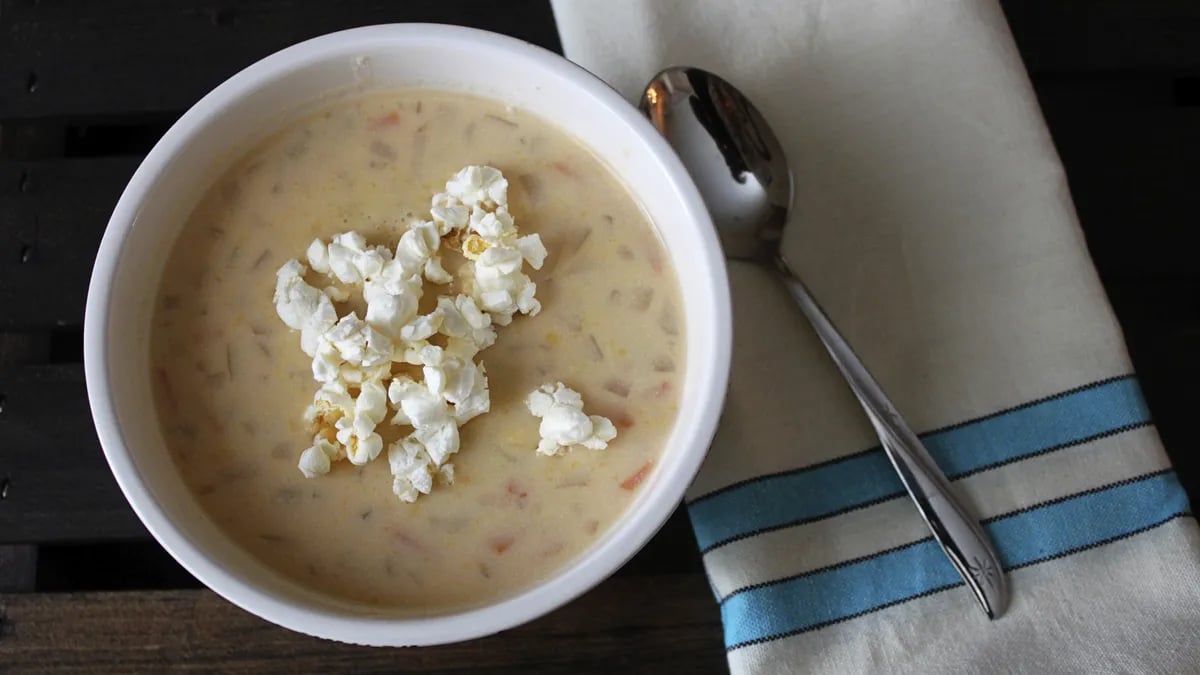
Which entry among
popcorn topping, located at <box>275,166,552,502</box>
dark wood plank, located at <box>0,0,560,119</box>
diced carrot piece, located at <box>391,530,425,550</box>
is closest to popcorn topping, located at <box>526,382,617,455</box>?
popcorn topping, located at <box>275,166,552,502</box>

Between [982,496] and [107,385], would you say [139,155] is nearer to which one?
[107,385]

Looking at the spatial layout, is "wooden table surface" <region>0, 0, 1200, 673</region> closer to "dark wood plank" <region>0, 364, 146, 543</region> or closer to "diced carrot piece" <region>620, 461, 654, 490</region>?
"dark wood plank" <region>0, 364, 146, 543</region>

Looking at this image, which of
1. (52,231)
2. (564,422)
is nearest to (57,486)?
(52,231)

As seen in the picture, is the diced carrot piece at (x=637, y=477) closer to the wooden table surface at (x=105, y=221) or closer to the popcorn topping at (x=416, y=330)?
the popcorn topping at (x=416, y=330)

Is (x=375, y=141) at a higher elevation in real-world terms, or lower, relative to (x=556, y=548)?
higher

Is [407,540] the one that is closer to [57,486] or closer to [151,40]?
[57,486]

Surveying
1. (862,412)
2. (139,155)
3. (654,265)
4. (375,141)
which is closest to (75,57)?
(139,155)

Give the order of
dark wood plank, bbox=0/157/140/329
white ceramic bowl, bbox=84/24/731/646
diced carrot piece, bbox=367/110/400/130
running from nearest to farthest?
white ceramic bowl, bbox=84/24/731/646 → diced carrot piece, bbox=367/110/400/130 → dark wood plank, bbox=0/157/140/329
